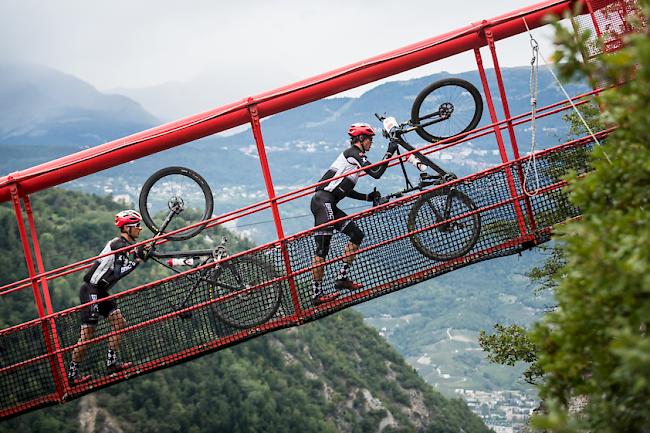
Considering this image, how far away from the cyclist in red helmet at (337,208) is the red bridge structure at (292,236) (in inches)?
4.2

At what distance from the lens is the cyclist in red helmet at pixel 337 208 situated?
10.8 meters

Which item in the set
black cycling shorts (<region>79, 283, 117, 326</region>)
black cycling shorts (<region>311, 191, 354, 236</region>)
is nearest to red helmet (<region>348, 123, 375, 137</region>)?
black cycling shorts (<region>311, 191, 354, 236</region>)

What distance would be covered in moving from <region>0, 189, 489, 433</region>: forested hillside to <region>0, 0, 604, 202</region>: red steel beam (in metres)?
68.0

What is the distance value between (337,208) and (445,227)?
4.24ft

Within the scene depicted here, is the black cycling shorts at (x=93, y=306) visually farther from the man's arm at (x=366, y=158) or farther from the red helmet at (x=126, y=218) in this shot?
the man's arm at (x=366, y=158)

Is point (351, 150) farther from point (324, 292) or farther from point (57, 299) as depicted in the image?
point (57, 299)

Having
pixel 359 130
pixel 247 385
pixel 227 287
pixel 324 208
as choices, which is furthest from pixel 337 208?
pixel 247 385

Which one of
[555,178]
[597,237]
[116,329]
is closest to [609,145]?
[597,237]

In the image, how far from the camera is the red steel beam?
11023mm

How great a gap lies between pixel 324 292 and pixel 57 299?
88.8 meters

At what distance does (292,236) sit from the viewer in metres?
10.6

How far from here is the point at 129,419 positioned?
8006 cm

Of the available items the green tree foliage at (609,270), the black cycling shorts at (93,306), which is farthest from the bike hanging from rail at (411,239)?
the green tree foliage at (609,270)

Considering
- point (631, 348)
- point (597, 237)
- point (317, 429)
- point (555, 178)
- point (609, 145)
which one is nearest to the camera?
point (631, 348)
